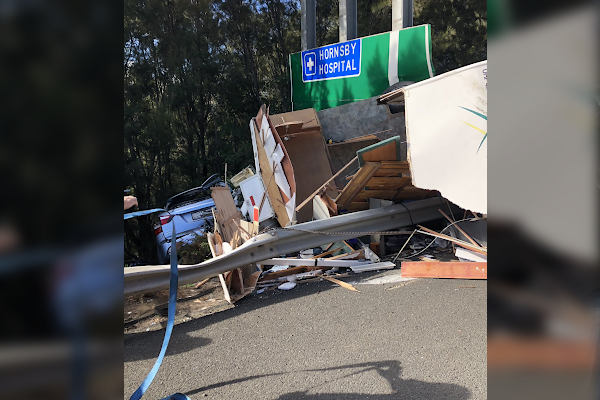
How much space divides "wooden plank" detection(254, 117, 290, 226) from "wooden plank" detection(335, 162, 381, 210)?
1.38 metres

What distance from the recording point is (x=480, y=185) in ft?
17.0

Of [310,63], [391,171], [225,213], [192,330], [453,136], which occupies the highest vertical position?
[310,63]

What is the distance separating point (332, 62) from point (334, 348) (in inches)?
405

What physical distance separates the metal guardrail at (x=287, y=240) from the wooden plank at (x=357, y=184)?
499 mm

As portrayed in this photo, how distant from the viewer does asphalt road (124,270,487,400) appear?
3021mm

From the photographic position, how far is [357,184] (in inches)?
269

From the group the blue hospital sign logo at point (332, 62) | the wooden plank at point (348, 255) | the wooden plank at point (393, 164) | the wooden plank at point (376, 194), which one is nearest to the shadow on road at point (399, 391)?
the wooden plank at point (348, 255)

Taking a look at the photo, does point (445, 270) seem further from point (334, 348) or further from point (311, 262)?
point (334, 348)

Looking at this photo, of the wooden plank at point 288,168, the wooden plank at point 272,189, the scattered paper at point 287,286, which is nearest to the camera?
the scattered paper at point 287,286

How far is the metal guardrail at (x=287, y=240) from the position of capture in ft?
14.9

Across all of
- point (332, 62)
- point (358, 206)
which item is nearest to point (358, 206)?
point (358, 206)
